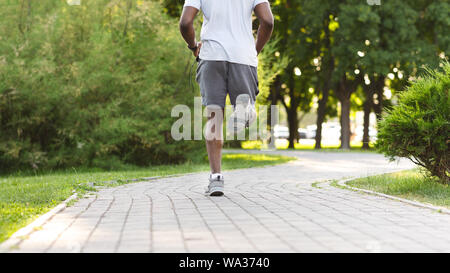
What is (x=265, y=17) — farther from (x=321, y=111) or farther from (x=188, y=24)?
(x=321, y=111)

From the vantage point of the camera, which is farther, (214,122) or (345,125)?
(345,125)

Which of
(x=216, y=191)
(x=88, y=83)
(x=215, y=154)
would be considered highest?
(x=88, y=83)

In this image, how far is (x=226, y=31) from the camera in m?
6.51

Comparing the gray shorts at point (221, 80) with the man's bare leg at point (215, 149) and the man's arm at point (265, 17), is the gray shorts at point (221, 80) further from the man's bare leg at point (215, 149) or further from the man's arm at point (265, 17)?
the man's arm at point (265, 17)

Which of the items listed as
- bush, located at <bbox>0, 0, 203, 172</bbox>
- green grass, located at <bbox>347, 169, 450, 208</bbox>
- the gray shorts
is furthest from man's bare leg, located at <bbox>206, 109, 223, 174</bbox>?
bush, located at <bbox>0, 0, 203, 172</bbox>

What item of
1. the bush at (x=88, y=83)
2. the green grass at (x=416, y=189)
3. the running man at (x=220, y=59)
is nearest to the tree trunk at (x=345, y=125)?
the bush at (x=88, y=83)

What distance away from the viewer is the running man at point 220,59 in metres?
6.47

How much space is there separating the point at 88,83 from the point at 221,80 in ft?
26.4

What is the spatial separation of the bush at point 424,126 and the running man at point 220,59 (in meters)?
2.19

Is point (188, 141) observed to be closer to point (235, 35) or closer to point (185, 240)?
point (235, 35)

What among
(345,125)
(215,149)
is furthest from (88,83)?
(345,125)

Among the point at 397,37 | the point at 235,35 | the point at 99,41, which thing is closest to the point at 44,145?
the point at 99,41

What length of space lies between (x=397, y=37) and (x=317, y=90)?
20.7 feet
